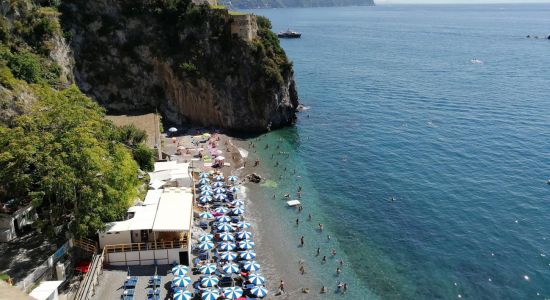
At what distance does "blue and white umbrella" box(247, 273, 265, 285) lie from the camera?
33.1m

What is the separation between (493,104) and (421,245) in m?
53.5

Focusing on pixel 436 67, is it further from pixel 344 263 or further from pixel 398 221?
pixel 344 263

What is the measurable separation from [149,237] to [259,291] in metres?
9.81

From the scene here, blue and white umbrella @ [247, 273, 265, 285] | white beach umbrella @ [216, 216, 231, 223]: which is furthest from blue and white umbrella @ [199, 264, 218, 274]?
white beach umbrella @ [216, 216, 231, 223]

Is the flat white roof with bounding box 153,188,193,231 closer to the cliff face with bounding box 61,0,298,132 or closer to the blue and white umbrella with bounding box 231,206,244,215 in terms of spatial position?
the blue and white umbrella with bounding box 231,206,244,215

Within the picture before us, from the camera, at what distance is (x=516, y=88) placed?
94250mm

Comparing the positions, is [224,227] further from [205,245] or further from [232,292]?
[232,292]

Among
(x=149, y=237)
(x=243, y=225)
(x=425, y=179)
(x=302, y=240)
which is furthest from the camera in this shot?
(x=425, y=179)

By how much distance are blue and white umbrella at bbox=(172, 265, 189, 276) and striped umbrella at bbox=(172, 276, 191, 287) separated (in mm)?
705

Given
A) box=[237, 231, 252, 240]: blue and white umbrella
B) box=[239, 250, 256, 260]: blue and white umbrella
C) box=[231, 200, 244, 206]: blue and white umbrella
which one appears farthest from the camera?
box=[231, 200, 244, 206]: blue and white umbrella

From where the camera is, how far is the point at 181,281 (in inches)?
1224

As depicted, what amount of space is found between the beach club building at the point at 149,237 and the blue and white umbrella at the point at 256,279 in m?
5.34

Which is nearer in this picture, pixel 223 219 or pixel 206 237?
pixel 206 237

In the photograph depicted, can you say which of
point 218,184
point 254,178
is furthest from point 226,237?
point 254,178
